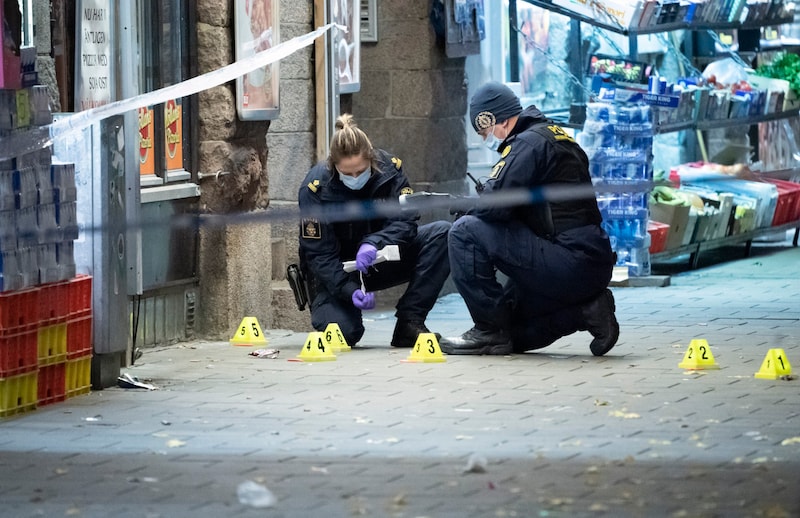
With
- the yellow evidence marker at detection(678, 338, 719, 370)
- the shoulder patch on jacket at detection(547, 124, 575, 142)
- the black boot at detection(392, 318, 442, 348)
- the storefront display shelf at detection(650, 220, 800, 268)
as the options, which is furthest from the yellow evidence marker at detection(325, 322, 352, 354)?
the storefront display shelf at detection(650, 220, 800, 268)

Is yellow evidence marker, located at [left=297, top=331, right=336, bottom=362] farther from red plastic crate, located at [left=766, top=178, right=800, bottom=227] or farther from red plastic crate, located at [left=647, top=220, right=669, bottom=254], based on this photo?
red plastic crate, located at [left=766, top=178, right=800, bottom=227]

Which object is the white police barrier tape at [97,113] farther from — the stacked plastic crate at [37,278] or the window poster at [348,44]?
the window poster at [348,44]

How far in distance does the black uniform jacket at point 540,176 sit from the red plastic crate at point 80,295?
2319 millimetres

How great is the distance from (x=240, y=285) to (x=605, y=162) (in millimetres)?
3968

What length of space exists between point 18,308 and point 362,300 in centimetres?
275

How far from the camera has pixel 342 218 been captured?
977 cm

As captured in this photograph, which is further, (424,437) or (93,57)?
(93,57)

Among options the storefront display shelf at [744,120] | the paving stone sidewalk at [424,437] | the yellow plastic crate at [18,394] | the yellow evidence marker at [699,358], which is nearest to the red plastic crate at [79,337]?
the paving stone sidewalk at [424,437]

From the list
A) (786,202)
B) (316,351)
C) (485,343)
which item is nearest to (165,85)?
(316,351)

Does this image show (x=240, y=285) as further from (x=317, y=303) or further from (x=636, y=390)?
(x=636, y=390)

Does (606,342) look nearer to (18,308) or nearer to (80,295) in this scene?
(80,295)

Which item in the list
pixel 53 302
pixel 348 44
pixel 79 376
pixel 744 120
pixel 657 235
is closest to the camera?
pixel 53 302

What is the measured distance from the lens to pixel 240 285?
10.5m

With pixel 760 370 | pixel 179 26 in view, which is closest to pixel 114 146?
pixel 179 26
